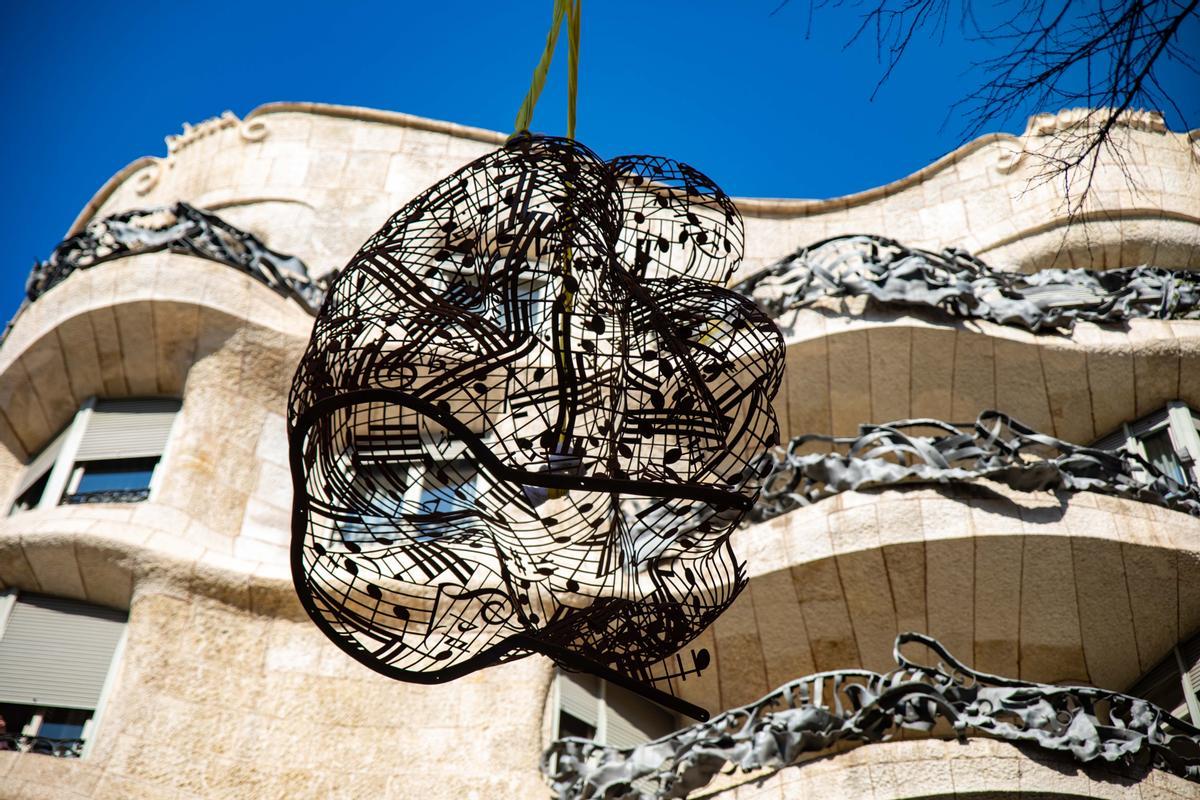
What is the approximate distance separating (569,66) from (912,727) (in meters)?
5.14

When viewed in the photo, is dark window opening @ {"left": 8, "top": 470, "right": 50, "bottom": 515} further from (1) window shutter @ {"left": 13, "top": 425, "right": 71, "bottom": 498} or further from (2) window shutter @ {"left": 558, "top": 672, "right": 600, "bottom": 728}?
(2) window shutter @ {"left": 558, "top": 672, "right": 600, "bottom": 728}

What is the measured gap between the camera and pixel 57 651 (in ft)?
35.2

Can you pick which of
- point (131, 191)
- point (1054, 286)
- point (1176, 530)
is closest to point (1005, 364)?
point (1054, 286)

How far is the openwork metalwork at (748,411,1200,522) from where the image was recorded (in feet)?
33.2

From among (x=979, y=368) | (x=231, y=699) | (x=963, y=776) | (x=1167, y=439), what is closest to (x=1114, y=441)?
(x=1167, y=439)

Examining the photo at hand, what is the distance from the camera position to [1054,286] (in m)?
12.7

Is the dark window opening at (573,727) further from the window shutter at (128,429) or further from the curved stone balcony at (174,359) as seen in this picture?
the window shutter at (128,429)

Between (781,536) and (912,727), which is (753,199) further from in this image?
(912,727)

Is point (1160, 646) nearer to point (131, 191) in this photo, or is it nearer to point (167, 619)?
point (167, 619)

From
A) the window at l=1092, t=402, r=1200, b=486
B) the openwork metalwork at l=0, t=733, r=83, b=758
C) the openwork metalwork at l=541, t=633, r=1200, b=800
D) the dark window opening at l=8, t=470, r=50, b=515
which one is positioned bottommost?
the openwork metalwork at l=0, t=733, r=83, b=758

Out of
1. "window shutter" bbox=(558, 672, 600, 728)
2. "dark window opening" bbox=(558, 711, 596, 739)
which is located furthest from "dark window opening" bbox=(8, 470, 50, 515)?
"dark window opening" bbox=(558, 711, 596, 739)

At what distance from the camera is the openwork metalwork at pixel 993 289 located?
12.5m

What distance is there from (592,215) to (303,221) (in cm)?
1094

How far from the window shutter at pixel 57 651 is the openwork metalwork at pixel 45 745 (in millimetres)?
413
